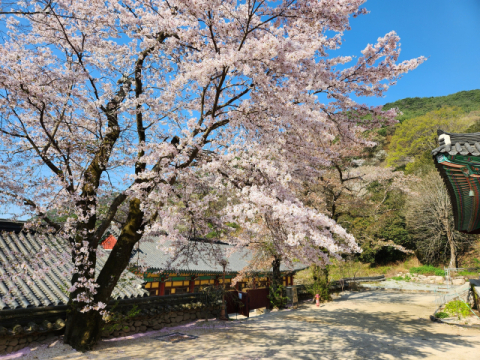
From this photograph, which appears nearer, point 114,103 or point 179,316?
point 114,103

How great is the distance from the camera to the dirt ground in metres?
6.15

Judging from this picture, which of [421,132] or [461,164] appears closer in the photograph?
[461,164]

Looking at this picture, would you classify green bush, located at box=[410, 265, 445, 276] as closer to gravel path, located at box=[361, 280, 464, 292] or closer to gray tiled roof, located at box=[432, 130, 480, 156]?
gravel path, located at box=[361, 280, 464, 292]

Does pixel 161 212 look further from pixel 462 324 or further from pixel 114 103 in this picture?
pixel 462 324

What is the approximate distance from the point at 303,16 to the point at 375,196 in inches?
1157

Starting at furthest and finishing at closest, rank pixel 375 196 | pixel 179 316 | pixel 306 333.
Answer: pixel 375 196 < pixel 179 316 < pixel 306 333

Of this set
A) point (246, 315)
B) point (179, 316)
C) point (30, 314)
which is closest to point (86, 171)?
point (30, 314)

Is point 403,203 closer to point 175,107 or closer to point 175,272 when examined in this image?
point 175,272

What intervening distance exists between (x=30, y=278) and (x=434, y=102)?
3237 inches

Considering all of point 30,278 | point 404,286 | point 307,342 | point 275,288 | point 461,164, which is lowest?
point 404,286

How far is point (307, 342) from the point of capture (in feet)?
25.0

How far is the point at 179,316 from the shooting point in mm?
9398

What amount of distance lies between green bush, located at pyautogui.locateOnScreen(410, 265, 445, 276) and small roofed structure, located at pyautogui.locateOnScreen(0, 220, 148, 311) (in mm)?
27326

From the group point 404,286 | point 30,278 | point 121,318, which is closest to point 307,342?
point 121,318
